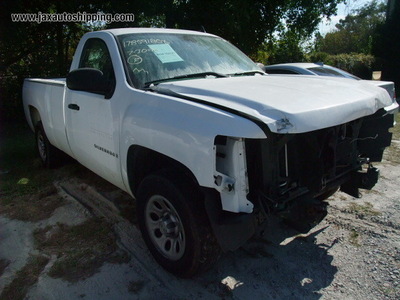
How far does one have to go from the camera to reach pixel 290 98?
2.58 meters

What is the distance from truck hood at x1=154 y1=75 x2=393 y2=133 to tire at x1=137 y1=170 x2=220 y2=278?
2.29ft

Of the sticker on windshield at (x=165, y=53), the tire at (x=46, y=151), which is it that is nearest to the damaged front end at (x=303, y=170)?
the sticker on windshield at (x=165, y=53)

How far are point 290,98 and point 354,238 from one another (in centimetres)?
172

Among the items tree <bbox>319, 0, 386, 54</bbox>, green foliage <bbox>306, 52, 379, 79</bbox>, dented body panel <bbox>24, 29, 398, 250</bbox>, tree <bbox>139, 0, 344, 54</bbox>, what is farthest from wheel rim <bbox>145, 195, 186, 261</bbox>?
tree <bbox>319, 0, 386, 54</bbox>

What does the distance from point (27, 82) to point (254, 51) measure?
7.77 m

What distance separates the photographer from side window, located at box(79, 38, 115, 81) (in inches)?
141

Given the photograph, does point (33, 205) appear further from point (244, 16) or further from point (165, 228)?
point (244, 16)

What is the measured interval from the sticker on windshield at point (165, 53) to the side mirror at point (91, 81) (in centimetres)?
55

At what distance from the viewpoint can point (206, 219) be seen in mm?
2600

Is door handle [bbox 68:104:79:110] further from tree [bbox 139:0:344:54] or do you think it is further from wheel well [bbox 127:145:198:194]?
tree [bbox 139:0:344:54]

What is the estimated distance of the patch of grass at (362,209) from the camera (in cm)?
394

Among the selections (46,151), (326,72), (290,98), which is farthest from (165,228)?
(326,72)

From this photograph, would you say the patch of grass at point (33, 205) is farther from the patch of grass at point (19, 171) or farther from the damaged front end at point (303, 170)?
the damaged front end at point (303, 170)

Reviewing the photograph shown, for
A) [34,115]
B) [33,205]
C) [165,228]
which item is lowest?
[33,205]
